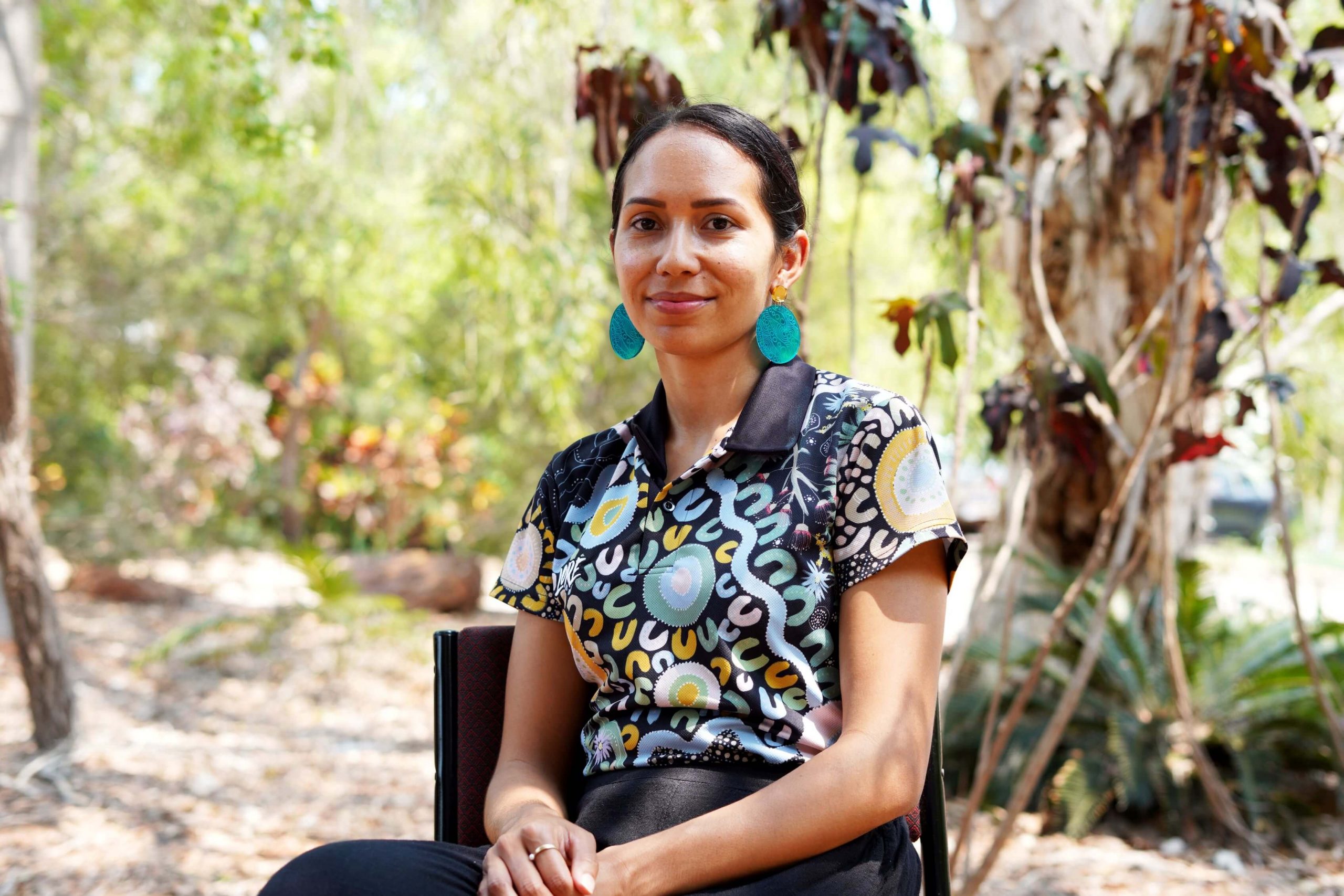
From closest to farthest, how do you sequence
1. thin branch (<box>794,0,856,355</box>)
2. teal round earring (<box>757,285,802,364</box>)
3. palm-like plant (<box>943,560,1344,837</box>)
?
teal round earring (<box>757,285,802,364</box>) < thin branch (<box>794,0,856,355</box>) < palm-like plant (<box>943,560,1344,837</box>)

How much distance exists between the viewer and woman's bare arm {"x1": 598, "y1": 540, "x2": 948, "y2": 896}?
1.43 metres

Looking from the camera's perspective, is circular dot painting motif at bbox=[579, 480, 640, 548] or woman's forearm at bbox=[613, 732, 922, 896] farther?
circular dot painting motif at bbox=[579, 480, 640, 548]

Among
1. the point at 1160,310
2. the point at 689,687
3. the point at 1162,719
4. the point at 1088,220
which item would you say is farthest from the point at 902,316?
the point at 1162,719

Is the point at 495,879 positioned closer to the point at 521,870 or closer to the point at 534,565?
the point at 521,870

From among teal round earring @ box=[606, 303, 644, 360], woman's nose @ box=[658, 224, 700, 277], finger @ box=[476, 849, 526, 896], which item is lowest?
finger @ box=[476, 849, 526, 896]

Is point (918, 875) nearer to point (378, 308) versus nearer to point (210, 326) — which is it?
point (210, 326)

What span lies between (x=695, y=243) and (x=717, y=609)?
510 mm

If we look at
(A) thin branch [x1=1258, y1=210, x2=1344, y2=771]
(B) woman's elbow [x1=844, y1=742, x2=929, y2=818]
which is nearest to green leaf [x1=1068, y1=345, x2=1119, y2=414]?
(A) thin branch [x1=1258, y1=210, x2=1344, y2=771]

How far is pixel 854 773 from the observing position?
1.44 metres

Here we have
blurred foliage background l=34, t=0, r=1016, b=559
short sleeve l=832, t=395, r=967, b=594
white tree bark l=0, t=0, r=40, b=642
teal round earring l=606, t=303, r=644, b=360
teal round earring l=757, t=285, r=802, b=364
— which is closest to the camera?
short sleeve l=832, t=395, r=967, b=594

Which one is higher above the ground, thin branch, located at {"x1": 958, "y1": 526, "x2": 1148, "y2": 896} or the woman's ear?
the woman's ear

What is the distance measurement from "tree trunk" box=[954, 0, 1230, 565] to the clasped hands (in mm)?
2191

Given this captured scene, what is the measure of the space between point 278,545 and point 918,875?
9.10 m

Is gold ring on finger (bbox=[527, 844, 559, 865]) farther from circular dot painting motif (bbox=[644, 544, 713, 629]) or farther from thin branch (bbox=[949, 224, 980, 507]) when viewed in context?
thin branch (bbox=[949, 224, 980, 507])
